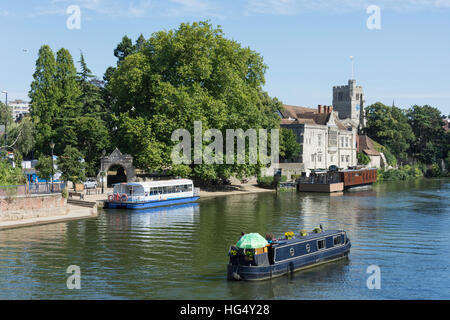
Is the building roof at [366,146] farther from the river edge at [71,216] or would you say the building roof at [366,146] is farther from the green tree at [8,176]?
the green tree at [8,176]

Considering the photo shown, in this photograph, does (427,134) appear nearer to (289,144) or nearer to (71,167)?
(289,144)

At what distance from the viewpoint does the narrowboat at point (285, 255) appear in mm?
27016

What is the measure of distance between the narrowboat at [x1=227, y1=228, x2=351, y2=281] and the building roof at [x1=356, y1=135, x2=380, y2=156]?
97529 millimetres

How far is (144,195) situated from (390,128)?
320ft

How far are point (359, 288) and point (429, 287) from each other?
11.6 feet

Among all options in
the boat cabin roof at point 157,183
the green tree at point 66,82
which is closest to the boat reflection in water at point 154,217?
the boat cabin roof at point 157,183

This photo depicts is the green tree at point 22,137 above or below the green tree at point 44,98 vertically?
below

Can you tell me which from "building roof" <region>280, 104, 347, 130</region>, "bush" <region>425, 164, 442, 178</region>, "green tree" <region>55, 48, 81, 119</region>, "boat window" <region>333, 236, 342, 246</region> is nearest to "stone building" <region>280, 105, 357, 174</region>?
"building roof" <region>280, 104, 347, 130</region>

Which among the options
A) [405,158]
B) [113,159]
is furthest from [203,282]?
[405,158]

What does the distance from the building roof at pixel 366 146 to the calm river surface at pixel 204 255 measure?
232ft

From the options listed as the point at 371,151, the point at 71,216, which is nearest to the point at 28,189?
the point at 71,216

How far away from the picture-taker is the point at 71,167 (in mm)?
60562

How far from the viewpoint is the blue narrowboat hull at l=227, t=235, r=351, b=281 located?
27.0m
